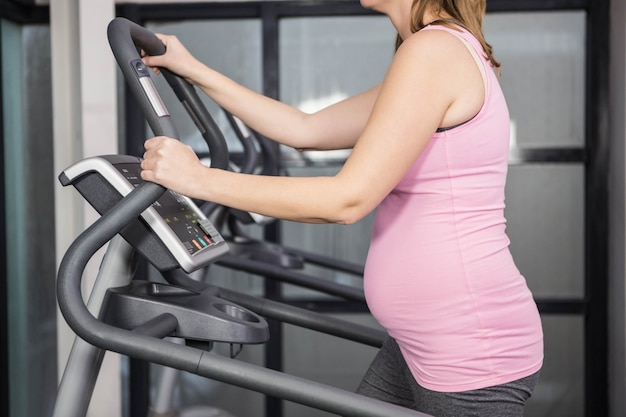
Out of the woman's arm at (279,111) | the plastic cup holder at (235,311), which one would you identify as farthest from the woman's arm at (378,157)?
the woman's arm at (279,111)

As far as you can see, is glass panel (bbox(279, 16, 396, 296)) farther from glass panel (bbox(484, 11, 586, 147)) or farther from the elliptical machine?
the elliptical machine

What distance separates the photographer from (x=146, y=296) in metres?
1.27

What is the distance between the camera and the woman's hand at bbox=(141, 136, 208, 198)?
110cm

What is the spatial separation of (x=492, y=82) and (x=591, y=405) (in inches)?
94.4

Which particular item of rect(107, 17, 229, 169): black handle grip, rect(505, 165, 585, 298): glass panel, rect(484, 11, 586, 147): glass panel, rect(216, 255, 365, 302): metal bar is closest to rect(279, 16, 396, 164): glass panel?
rect(484, 11, 586, 147): glass panel

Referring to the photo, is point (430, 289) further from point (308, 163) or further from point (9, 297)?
point (9, 297)

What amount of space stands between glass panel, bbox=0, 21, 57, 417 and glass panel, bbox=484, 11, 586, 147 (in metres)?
1.86

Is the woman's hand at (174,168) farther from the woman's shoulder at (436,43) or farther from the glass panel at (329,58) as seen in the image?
the glass panel at (329,58)

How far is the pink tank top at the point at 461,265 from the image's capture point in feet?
3.75

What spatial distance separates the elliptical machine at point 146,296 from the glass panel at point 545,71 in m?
2.07

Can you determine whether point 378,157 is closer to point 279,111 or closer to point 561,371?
point 279,111

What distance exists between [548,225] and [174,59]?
2.12 metres

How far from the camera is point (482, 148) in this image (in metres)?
1.14

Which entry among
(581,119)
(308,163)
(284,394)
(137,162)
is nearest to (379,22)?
(308,163)
